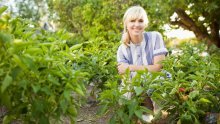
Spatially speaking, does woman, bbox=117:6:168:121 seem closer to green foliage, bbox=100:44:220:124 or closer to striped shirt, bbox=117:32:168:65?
striped shirt, bbox=117:32:168:65

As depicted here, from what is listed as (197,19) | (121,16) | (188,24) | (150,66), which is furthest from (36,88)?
(188,24)

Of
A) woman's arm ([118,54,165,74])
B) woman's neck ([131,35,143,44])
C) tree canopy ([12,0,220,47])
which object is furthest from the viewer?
tree canopy ([12,0,220,47])

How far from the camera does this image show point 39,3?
460 inches

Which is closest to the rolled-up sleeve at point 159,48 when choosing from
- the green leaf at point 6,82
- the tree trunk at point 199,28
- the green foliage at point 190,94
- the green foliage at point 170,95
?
the green foliage at point 170,95

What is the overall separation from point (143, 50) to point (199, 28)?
16.4ft

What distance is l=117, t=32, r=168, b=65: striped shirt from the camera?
11.5 feet

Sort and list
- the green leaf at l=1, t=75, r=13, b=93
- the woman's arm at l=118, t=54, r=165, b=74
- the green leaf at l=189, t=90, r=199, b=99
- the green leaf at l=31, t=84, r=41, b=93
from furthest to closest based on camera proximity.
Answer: the woman's arm at l=118, t=54, r=165, b=74 → the green leaf at l=189, t=90, r=199, b=99 → the green leaf at l=31, t=84, r=41, b=93 → the green leaf at l=1, t=75, r=13, b=93

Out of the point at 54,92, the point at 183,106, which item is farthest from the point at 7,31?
the point at 183,106

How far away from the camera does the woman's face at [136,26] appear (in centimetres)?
340

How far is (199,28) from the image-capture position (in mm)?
8156

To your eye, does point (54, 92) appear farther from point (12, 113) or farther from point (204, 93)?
point (204, 93)

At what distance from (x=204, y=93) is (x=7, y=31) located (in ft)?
5.28

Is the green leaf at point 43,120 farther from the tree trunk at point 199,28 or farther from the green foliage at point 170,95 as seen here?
the tree trunk at point 199,28

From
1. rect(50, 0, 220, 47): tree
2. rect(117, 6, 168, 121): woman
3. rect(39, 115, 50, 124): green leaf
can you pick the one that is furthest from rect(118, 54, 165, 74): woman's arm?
rect(50, 0, 220, 47): tree
